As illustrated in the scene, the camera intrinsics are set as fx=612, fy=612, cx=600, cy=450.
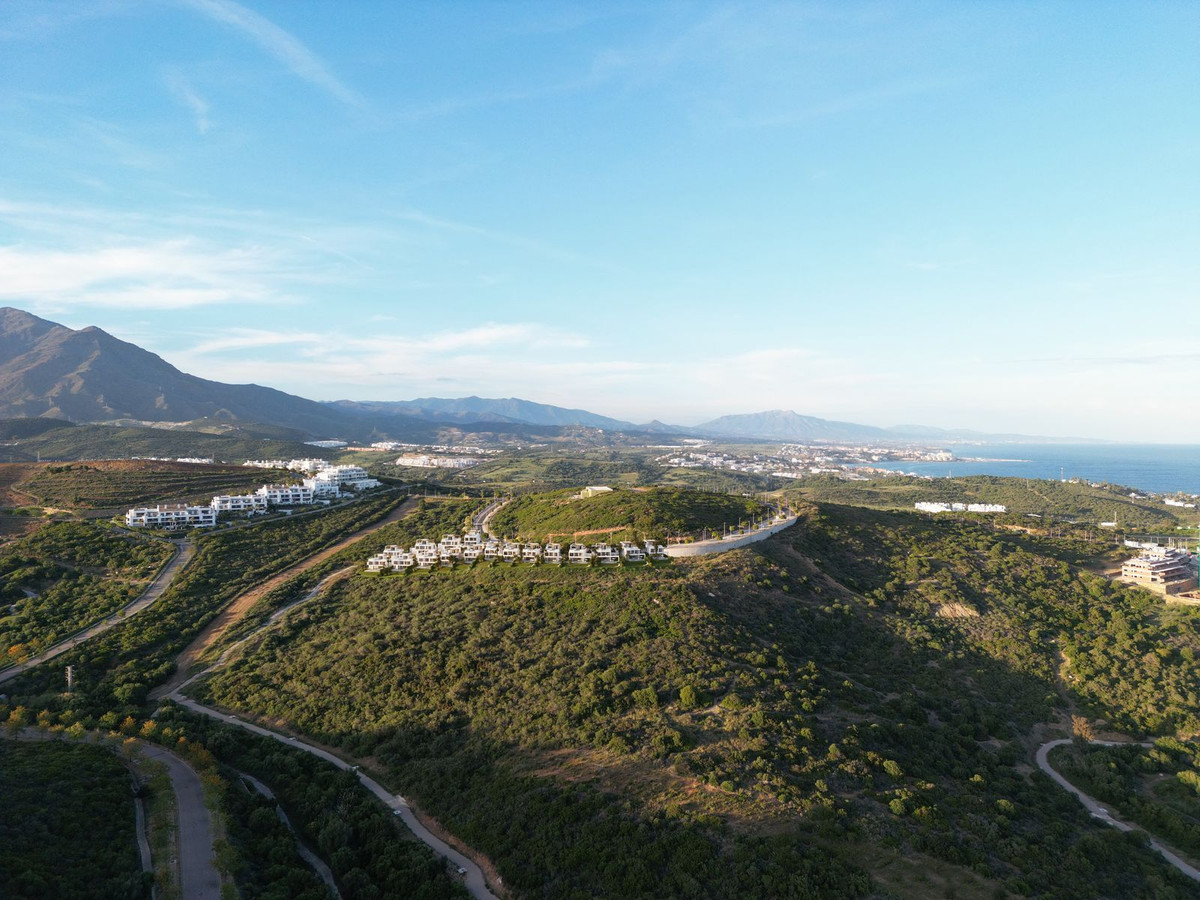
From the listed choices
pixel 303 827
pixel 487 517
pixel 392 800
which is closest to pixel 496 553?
pixel 487 517

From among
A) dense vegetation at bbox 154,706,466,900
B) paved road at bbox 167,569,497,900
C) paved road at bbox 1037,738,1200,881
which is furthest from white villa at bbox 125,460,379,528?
paved road at bbox 1037,738,1200,881

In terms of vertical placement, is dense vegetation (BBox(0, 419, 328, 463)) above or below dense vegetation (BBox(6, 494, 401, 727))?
above

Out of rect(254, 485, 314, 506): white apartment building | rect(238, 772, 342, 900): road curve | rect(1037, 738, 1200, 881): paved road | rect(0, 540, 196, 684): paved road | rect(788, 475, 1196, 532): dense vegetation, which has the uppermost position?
rect(254, 485, 314, 506): white apartment building

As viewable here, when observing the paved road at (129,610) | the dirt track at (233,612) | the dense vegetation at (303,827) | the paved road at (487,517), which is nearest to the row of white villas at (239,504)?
the paved road at (129,610)

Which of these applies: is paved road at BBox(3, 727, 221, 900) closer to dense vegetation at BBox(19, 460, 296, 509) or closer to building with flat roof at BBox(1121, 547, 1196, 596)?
dense vegetation at BBox(19, 460, 296, 509)

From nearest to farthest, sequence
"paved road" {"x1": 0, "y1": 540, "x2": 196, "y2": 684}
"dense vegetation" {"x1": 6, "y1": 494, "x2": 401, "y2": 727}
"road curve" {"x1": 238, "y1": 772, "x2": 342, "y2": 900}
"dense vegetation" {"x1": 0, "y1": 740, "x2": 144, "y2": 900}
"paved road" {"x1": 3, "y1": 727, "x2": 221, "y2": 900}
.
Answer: "dense vegetation" {"x1": 0, "y1": 740, "x2": 144, "y2": 900}, "paved road" {"x1": 3, "y1": 727, "x2": 221, "y2": 900}, "road curve" {"x1": 238, "y1": 772, "x2": 342, "y2": 900}, "dense vegetation" {"x1": 6, "y1": 494, "x2": 401, "y2": 727}, "paved road" {"x1": 0, "y1": 540, "x2": 196, "y2": 684}

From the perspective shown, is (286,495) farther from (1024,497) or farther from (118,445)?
(1024,497)
